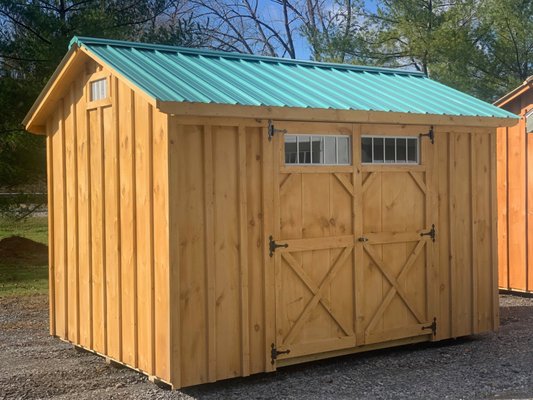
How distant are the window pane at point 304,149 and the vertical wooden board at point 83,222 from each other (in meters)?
2.10

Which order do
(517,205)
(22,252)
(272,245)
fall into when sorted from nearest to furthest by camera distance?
(272,245) < (517,205) < (22,252)

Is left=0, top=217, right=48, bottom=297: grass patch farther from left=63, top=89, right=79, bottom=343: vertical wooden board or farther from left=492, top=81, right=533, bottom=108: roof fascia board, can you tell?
left=492, top=81, right=533, bottom=108: roof fascia board

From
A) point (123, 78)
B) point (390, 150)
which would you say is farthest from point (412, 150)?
point (123, 78)

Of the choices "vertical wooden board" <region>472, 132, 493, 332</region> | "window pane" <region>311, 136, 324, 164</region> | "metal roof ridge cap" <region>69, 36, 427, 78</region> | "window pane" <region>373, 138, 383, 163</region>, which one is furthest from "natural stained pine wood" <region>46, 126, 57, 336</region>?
"vertical wooden board" <region>472, 132, 493, 332</region>

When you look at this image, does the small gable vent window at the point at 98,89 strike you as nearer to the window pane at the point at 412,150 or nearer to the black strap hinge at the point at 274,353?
the black strap hinge at the point at 274,353

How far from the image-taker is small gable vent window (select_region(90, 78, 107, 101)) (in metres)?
7.57

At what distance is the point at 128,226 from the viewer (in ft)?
23.5

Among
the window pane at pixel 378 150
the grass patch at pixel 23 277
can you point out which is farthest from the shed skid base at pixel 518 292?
the grass patch at pixel 23 277

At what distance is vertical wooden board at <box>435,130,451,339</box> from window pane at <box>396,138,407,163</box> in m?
0.42

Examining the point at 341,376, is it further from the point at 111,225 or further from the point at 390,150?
the point at 111,225

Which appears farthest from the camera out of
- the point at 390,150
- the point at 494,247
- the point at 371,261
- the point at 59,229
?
the point at 494,247

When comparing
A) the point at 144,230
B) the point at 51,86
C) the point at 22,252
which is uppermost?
the point at 51,86

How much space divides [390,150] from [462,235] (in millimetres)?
1360

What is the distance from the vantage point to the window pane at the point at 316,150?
7.46 metres
